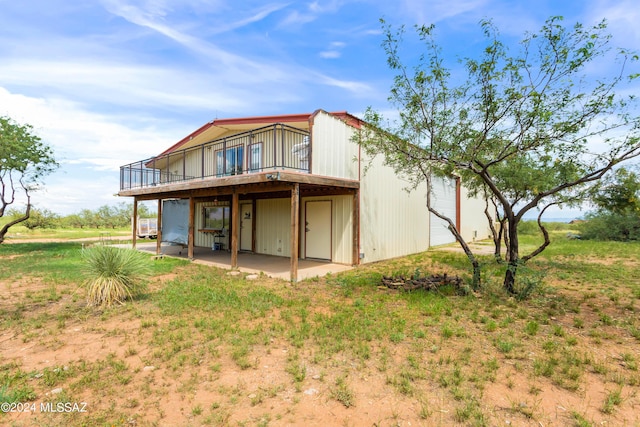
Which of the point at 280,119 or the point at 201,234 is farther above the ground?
the point at 280,119

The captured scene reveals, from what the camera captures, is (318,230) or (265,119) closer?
(265,119)

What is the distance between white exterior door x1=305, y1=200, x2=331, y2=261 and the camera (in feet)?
35.7

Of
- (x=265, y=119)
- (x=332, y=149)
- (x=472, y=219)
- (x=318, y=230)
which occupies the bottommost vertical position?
(x=318, y=230)

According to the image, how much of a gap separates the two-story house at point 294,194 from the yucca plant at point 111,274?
327 cm

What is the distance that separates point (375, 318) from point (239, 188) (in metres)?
6.27

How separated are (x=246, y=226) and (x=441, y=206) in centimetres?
966

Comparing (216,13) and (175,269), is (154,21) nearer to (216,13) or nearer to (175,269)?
(216,13)

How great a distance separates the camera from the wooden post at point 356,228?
393 inches

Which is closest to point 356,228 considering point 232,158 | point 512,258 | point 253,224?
point 512,258

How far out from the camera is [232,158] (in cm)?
1258

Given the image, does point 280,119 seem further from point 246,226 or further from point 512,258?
point 512,258

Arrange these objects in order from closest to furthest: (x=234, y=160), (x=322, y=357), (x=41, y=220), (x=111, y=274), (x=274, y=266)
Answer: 1. (x=322, y=357)
2. (x=111, y=274)
3. (x=274, y=266)
4. (x=234, y=160)
5. (x=41, y=220)

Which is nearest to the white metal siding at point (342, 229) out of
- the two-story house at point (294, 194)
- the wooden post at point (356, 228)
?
the two-story house at point (294, 194)

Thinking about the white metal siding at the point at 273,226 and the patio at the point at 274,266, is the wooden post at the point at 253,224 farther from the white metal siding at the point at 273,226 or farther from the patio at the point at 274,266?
the patio at the point at 274,266
